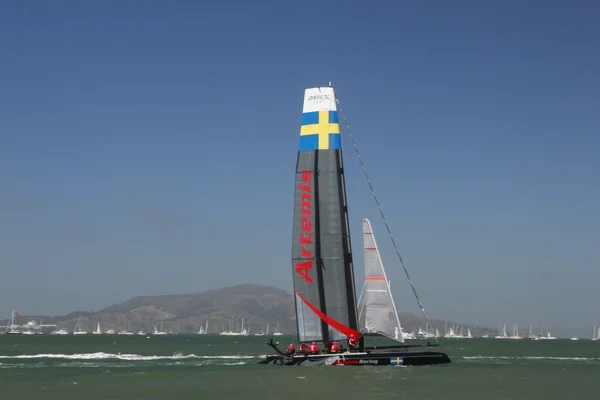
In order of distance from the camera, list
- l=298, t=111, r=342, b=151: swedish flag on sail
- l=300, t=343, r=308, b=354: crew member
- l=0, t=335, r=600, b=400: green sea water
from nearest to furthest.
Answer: l=0, t=335, r=600, b=400: green sea water
l=300, t=343, r=308, b=354: crew member
l=298, t=111, r=342, b=151: swedish flag on sail

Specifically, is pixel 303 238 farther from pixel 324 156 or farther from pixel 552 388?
pixel 552 388

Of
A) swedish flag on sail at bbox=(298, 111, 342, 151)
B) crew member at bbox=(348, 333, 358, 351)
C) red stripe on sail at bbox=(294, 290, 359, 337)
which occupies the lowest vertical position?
crew member at bbox=(348, 333, 358, 351)

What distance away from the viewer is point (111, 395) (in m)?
32.5

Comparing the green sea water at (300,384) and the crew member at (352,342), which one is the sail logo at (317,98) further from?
the green sea water at (300,384)

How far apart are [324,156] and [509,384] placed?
1606cm

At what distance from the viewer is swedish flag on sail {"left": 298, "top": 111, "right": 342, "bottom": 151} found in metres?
42.9

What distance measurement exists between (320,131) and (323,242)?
21.3 ft

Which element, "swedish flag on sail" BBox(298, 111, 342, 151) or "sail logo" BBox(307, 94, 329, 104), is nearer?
"swedish flag on sail" BBox(298, 111, 342, 151)

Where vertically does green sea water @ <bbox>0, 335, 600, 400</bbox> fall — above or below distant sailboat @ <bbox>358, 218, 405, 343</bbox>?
below

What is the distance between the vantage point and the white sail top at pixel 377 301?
42.5m

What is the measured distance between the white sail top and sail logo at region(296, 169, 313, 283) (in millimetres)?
3539

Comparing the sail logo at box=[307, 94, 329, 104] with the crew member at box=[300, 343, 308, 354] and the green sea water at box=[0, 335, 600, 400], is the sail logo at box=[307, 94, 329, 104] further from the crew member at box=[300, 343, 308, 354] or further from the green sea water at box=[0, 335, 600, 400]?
the green sea water at box=[0, 335, 600, 400]

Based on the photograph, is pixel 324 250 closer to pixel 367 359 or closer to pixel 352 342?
pixel 352 342

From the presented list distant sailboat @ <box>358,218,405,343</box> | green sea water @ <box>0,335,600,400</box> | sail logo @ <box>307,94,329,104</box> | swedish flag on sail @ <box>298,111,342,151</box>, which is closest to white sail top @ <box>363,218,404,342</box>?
distant sailboat @ <box>358,218,405,343</box>
